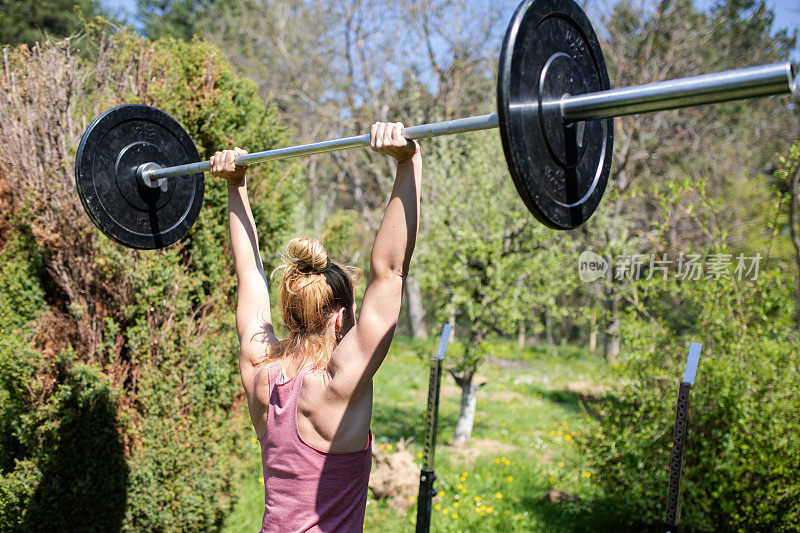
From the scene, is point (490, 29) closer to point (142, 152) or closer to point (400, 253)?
point (142, 152)

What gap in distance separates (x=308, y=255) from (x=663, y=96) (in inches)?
41.4

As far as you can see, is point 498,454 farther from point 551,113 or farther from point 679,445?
point 551,113

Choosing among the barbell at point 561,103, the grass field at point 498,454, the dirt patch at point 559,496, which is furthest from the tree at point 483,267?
the barbell at point 561,103

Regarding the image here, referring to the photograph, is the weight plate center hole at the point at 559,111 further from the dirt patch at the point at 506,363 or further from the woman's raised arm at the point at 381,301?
the dirt patch at the point at 506,363

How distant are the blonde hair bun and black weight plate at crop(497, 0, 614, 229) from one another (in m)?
0.63

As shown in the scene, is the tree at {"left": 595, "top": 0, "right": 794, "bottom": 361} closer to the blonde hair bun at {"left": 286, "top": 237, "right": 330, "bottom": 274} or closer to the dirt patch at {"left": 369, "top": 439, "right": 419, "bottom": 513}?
the dirt patch at {"left": 369, "top": 439, "right": 419, "bottom": 513}

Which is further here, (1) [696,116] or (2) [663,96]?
(1) [696,116]

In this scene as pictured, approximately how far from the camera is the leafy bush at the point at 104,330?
3217mm

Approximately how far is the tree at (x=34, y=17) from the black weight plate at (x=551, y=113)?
15.5m

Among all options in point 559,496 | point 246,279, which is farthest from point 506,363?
point 246,279

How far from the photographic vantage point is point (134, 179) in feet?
8.68

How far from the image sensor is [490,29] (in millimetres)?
12703

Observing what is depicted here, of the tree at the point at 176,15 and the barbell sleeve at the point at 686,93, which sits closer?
the barbell sleeve at the point at 686,93

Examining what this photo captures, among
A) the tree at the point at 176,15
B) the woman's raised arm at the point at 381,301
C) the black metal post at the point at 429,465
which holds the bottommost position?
the black metal post at the point at 429,465
